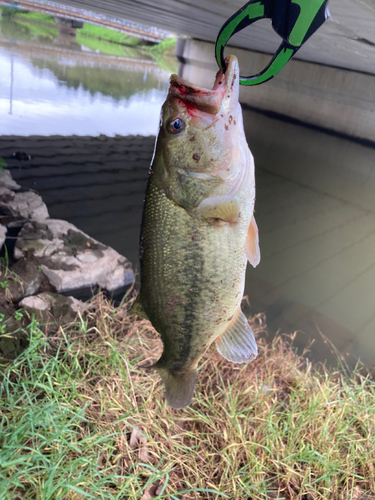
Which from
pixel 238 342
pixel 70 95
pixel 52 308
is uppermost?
pixel 238 342

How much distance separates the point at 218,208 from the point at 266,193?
8.88m

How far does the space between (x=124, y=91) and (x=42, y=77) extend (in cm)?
393

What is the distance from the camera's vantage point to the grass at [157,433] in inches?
82.4

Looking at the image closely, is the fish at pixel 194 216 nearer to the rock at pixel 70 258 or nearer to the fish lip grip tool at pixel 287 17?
the fish lip grip tool at pixel 287 17

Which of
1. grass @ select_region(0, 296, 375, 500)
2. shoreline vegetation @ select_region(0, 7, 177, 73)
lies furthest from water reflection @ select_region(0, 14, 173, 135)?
shoreline vegetation @ select_region(0, 7, 177, 73)

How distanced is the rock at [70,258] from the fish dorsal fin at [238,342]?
11.0 ft

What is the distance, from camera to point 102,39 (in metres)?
43.6

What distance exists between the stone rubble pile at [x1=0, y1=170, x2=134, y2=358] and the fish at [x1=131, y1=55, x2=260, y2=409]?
2.31 m

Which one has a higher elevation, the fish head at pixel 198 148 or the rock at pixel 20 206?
the fish head at pixel 198 148

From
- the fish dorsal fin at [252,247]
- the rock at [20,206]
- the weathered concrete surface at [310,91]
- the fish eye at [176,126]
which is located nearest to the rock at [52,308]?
the rock at [20,206]

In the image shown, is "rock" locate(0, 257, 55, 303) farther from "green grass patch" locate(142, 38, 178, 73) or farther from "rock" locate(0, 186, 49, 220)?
"green grass patch" locate(142, 38, 178, 73)

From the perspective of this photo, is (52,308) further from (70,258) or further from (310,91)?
(310,91)

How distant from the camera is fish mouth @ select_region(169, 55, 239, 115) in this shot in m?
1.11

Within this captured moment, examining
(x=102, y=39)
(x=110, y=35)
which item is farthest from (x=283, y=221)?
(x=102, y=39)
